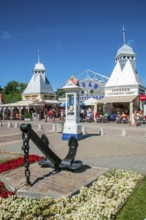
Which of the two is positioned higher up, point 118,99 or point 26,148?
point 118,99

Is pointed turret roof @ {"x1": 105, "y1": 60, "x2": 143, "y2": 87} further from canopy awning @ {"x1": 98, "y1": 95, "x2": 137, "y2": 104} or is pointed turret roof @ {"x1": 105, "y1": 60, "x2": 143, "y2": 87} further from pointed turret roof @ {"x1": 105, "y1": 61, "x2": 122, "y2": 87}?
canopy awning @ {"x1": 98, "y1": 95, "x2": 137, "y2": 104}

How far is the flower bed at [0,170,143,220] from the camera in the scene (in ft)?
12.6

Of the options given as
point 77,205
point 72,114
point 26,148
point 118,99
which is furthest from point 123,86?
point 77,205

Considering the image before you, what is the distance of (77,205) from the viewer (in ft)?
13.9

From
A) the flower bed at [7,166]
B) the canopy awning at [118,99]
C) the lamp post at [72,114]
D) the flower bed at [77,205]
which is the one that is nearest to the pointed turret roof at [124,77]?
the canopy awning at [118,99]

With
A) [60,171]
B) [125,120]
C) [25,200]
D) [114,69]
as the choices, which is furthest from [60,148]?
[114,69]

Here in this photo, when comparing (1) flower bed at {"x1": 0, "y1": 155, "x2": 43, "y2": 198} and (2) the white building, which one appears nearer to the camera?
(1) flower bed at {"x1": 0, "y1": 155, "x2": 43, "y2": 198}

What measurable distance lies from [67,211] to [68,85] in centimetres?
979

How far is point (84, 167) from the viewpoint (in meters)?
6.74

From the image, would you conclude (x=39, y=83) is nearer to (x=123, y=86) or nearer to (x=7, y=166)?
(x=123, y=86)

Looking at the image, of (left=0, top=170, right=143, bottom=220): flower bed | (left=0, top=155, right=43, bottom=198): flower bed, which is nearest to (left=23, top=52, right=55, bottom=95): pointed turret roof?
(left=0, top=155, right=43, bottom=198): flower bed

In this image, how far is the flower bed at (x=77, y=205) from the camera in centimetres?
385

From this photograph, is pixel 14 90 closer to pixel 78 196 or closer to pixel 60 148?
pixel 60 148

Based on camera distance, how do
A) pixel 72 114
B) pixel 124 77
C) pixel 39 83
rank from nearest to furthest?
pixel 72 114
pixel 124 77
pixel 39 83
